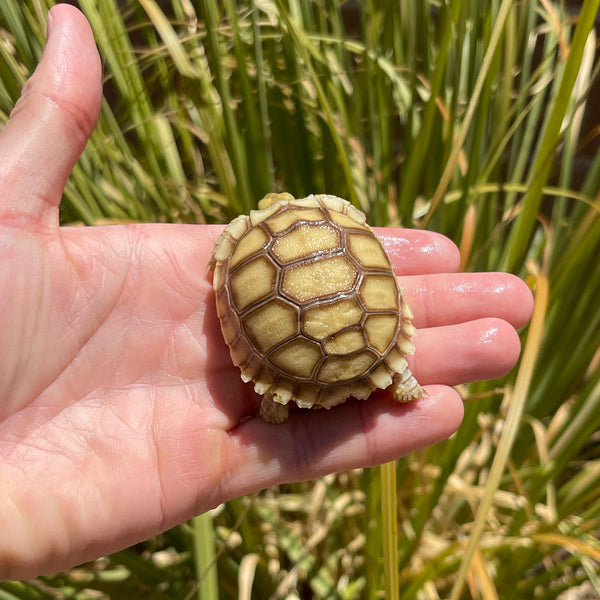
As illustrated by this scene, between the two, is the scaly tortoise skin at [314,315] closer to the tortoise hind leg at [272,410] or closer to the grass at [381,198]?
the tortoise hind leg at [272,410]

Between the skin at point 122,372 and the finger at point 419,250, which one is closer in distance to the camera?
the skin at point 122,372

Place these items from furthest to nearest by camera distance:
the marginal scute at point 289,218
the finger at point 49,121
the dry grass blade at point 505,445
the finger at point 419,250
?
the finger at point 419,250 < the marginal scute at point 289,218 < the finger at point 49,121 < the dry grass blade at point 505,445

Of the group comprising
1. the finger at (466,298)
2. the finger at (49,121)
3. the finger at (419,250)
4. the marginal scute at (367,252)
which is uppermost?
the finger at (49,121)

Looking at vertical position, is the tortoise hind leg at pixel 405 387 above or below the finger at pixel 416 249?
below

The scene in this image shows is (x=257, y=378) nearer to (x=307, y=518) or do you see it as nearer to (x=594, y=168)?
(x=307, y=518)

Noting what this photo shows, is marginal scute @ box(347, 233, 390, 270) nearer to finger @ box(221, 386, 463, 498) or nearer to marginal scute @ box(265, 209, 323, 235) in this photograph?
marginal scute @ box(265, 209, 323, 235)

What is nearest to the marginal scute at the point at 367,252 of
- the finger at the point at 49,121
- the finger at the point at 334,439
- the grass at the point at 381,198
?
the grass at the point at 381,198

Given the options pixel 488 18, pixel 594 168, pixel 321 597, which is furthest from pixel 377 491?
pixel 488 18

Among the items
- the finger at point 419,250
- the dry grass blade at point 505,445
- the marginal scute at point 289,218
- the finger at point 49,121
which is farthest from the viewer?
the finger at point 419,250
